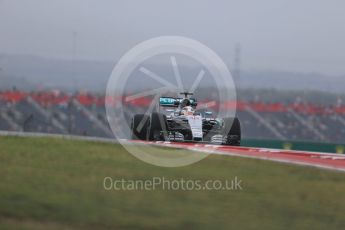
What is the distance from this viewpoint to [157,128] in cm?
1772

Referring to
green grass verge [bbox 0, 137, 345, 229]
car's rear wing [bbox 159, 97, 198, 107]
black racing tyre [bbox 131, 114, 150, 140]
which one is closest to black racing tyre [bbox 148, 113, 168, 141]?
black racing tyre [bbox 131, 114, 150, 140]

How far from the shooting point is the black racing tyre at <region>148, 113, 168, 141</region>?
58.0ft

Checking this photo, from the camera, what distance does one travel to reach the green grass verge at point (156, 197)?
7.57m

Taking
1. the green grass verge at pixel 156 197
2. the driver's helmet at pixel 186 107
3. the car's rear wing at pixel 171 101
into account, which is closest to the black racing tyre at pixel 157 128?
the driver's helmet at pixel 186 107

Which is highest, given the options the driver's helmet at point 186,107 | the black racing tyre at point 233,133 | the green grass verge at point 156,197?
the driver's helmet at point 186,107

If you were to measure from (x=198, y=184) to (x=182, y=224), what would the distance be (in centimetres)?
210

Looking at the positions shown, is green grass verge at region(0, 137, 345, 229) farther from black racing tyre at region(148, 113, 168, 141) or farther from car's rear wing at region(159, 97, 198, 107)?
car's rear wing at region(159, 97, 198, 107)

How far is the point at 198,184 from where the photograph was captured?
31.3 ft

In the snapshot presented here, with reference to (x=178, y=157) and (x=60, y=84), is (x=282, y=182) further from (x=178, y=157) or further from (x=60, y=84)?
(x=60, y=84)

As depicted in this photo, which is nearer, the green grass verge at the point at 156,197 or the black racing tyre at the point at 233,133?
the green grass verge at the point at 156,197

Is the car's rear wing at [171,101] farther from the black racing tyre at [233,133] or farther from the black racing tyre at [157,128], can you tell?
the black racing tyre at [157,128]

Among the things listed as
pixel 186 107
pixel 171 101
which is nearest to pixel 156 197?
pixel 186 107

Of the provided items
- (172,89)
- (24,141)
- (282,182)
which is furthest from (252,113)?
(282,182)

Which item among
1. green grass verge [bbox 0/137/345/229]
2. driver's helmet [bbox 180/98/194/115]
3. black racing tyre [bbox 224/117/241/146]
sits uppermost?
driver's helmet [bbox 180/98/194/115]
